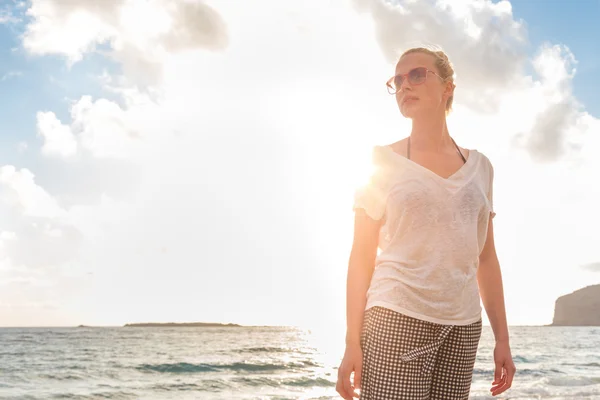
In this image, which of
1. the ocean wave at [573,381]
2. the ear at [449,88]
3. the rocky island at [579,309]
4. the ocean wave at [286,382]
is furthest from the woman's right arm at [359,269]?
the rocky island at [579,309]

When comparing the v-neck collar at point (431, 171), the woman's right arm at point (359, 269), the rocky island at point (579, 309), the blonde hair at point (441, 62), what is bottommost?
the woman's right arm at point (359, 269)

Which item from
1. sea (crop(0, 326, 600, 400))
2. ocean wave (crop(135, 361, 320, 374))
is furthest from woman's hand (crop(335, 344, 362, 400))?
ocean wave (crop(135, 361, 320, 374))

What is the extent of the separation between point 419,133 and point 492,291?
744mm

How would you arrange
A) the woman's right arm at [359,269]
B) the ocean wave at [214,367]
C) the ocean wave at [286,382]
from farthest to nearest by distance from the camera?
1. the ocean wave at [214,367]
2. the ocean wave at [286,382]
3. the woman's right arm at [359,269]

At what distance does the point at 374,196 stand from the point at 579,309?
15307cm

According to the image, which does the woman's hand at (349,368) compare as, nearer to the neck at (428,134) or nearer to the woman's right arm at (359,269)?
the woman's right arm at (359,269)

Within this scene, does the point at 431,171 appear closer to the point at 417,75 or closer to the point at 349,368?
the point at 417,75

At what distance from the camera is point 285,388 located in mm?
17125

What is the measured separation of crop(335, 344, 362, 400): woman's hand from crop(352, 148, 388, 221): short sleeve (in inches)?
18.7

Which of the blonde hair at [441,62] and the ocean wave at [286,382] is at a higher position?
the blonde hair at [441,62]

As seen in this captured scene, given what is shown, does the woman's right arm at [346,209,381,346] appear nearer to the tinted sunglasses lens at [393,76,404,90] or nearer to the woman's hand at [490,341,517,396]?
the tinted sunglasses lens at [393,76,404,90]

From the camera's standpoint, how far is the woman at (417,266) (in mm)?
1913

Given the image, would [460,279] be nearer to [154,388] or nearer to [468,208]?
[468,208]

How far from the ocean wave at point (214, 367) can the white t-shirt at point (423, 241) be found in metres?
22.2
